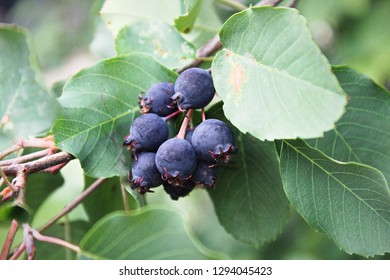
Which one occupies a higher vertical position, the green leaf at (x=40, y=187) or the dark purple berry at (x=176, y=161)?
the dark purple berry at (x=176, y=161)

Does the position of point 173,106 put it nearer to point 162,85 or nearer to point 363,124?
point 162,85

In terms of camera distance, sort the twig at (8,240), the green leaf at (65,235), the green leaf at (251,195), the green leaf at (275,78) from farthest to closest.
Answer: the green leaf at (65,235)
the green leaf at (251,195)
the twig at (8,240)
the green leaf at (275,78)

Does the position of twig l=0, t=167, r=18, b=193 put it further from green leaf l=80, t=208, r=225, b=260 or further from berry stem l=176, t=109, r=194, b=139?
berry stem l=176, t=109, r=194, b=139

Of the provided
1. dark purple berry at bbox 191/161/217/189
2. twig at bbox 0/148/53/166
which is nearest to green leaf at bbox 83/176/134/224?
twig at bbox 0/148/53/166

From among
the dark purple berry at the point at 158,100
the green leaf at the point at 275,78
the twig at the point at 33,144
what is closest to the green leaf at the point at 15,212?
the twig at the point at 33,144

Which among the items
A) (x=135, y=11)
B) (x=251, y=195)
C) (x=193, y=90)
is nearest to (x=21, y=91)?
(x=193, y=90)

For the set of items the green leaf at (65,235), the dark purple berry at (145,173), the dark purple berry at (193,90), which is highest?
the dark purple berry at (193,90)

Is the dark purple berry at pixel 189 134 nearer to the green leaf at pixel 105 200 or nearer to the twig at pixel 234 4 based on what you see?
the green leaf at pixel 105 200
